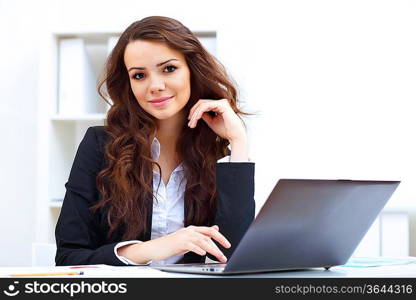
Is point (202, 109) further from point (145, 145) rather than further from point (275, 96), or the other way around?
point (275, 96)

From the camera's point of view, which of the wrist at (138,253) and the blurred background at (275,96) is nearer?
the wrist at (138,253)

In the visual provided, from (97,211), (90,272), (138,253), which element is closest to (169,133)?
(97,211)

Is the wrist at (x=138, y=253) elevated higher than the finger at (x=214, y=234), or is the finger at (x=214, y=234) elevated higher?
the finger at (x=214, y=234)

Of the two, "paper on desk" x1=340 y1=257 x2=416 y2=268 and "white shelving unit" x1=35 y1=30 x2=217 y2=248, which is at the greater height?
"white shelving unit" x1=35 y1=30 x2=217 y2=248

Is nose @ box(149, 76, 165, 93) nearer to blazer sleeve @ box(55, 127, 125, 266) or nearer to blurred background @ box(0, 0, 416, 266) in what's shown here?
blazer sleeve @ box(55, 127, 125, 266)

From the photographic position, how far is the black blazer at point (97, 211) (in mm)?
1780

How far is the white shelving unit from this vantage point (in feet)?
10.3

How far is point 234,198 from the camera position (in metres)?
1.82

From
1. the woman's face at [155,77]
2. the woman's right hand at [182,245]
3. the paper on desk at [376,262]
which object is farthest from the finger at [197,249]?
the woman's face at [155,77]

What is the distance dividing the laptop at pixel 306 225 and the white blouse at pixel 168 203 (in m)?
0.74

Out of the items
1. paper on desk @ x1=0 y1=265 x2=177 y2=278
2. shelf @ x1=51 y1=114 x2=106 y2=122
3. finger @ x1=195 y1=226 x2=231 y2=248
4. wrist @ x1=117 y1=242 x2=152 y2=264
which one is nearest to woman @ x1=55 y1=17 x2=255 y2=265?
wrist @ x1=117 y1=242 x2=152 y2=264

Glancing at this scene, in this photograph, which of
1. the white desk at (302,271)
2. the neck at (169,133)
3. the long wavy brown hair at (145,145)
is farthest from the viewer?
the neck at (169,133)

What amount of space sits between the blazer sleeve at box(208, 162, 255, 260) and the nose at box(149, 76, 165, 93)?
32cm

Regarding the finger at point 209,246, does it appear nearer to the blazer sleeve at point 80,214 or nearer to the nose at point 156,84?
the blazer sleeve at point 80,214
